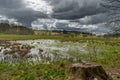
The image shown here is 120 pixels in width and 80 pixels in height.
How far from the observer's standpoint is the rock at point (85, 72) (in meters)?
9.98

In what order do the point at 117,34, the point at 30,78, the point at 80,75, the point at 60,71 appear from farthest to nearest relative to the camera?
the point at 117,34
the point at 60,71
the point at 30,78
the point at 80,75

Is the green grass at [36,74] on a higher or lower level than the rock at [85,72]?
lower

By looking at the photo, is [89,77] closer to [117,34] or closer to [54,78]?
[54,78]

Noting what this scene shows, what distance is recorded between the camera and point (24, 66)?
55.1 ft

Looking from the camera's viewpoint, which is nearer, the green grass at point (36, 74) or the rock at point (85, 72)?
the rock at point (85, 72)

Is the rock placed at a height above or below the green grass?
above

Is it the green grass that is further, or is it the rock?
the green grass

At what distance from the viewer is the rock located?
32.8ft

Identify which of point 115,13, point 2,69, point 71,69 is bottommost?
point 2,69

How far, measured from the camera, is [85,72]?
9984 millimetres

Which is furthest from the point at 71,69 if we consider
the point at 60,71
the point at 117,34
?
the point at 117,34

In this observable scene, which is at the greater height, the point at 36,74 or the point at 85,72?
the point at 85,72

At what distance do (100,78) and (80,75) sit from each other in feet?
2.65

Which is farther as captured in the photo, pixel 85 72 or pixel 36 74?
pixel 36 74
